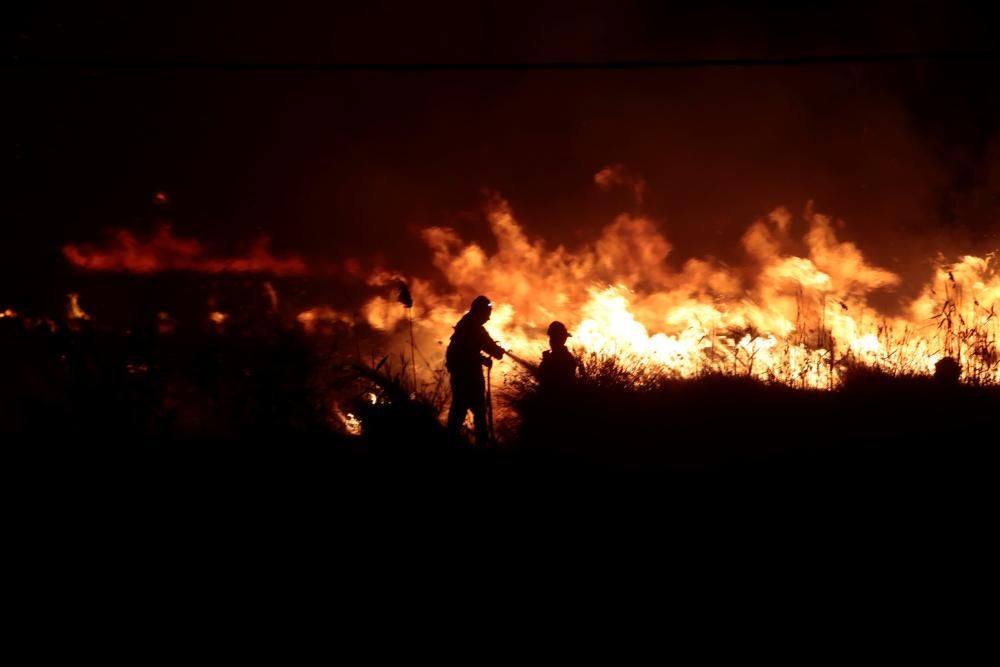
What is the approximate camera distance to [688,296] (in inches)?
532

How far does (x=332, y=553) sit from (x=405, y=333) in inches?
353

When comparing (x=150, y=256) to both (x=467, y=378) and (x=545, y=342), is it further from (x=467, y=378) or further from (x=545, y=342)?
(x=467, y=378)

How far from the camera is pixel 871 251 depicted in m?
14.3

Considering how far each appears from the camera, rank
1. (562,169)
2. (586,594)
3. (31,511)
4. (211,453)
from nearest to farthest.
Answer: (586,594)
(31,511)
(211,453)
(562,169)

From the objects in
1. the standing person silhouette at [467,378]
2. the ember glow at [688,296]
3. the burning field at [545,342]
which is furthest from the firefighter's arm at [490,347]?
the ember glow at [688,296]

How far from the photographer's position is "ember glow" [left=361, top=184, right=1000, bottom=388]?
11.5m

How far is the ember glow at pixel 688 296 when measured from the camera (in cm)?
1146

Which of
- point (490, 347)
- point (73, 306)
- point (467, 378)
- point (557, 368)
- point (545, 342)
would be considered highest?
point (73, 306)

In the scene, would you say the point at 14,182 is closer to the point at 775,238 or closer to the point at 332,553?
the point at 332,553

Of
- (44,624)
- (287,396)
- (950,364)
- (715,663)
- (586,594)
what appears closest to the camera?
(715,663)

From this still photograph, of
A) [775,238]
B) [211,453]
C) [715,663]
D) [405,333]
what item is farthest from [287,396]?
[775,238]

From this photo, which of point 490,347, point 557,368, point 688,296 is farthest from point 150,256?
point 688,296

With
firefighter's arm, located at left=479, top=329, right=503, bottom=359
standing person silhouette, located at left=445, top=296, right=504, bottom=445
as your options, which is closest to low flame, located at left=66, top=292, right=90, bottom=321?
standing person silhouette, located at left=445, top=296, right=504, bottom=445

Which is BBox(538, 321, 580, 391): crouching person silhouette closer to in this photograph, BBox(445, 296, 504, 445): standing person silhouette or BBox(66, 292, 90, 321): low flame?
BBox(445, 296, 504, 445): standing person silhouette
